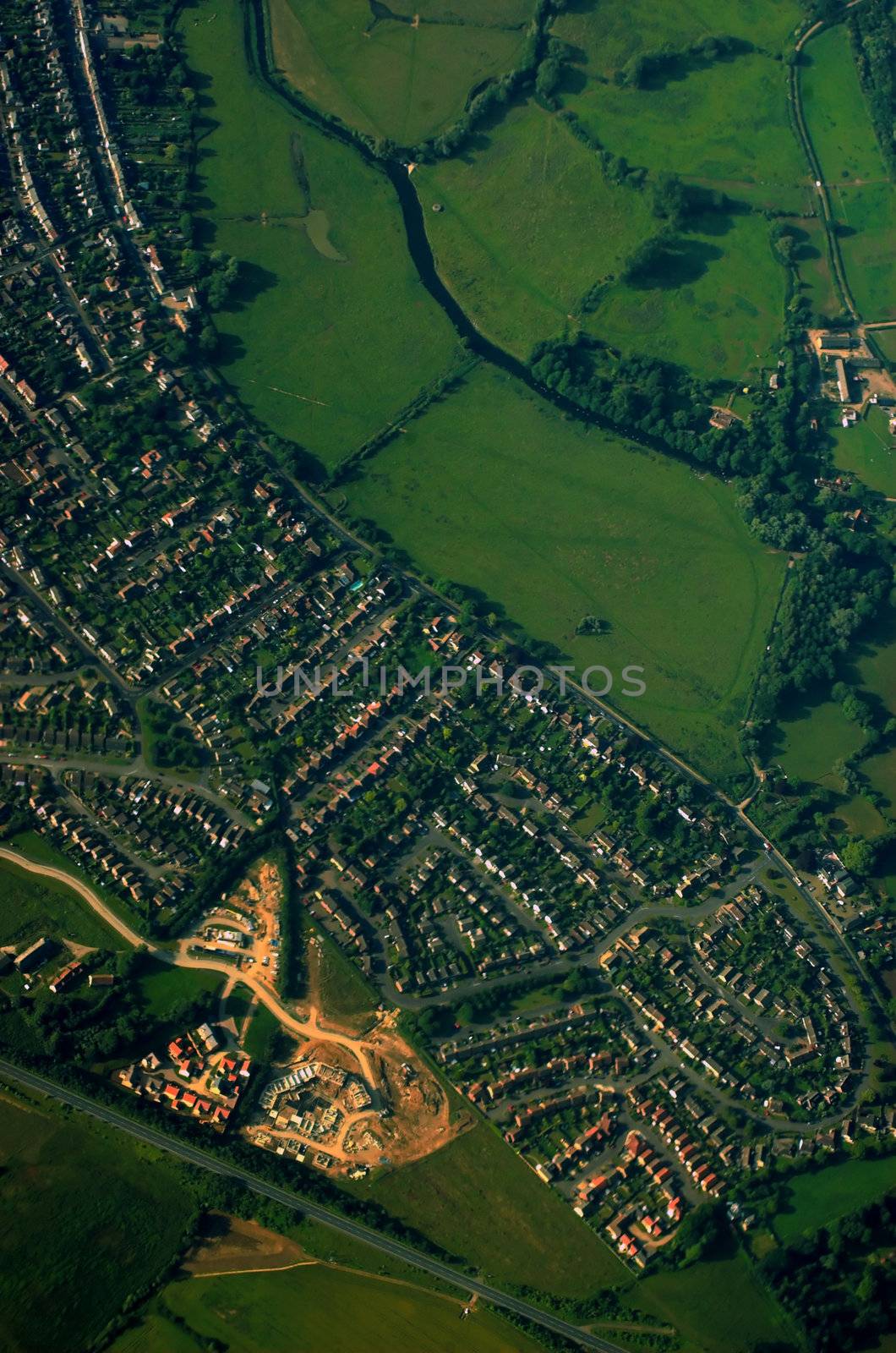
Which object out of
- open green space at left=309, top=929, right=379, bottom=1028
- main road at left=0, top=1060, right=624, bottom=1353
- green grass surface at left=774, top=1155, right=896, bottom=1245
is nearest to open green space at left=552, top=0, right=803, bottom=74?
open green space at left=309, top=929, right=379, bottom=1028

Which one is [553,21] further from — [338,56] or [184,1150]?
[184,1150]

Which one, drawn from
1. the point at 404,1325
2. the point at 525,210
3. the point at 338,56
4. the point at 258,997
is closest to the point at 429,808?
the point at 258,997

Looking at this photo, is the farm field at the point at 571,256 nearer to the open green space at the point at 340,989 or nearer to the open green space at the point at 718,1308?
the open green space at the point at 340,989

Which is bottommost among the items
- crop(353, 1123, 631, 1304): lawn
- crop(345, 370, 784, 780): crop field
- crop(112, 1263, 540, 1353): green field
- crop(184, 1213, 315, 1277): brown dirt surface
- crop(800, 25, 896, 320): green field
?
crop(112, 1263, 540, 1353): green field

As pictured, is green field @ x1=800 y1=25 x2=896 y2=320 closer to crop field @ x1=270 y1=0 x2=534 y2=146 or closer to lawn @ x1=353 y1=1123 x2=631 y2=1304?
crop field @ x1=270 y1=0 x2=534 y2=146

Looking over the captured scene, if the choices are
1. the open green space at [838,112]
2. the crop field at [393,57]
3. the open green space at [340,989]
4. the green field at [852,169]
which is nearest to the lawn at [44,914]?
the open green space at [340,989]

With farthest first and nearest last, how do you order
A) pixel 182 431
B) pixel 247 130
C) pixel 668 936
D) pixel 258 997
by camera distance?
pixel 247 130 → pixel 182 431 → pixel 668 936 → pixel 258 997

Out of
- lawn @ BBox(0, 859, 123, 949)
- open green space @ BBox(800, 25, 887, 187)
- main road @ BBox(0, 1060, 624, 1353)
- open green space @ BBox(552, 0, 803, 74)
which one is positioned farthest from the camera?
open green space @ BBox(800, 25, 887, 187)
